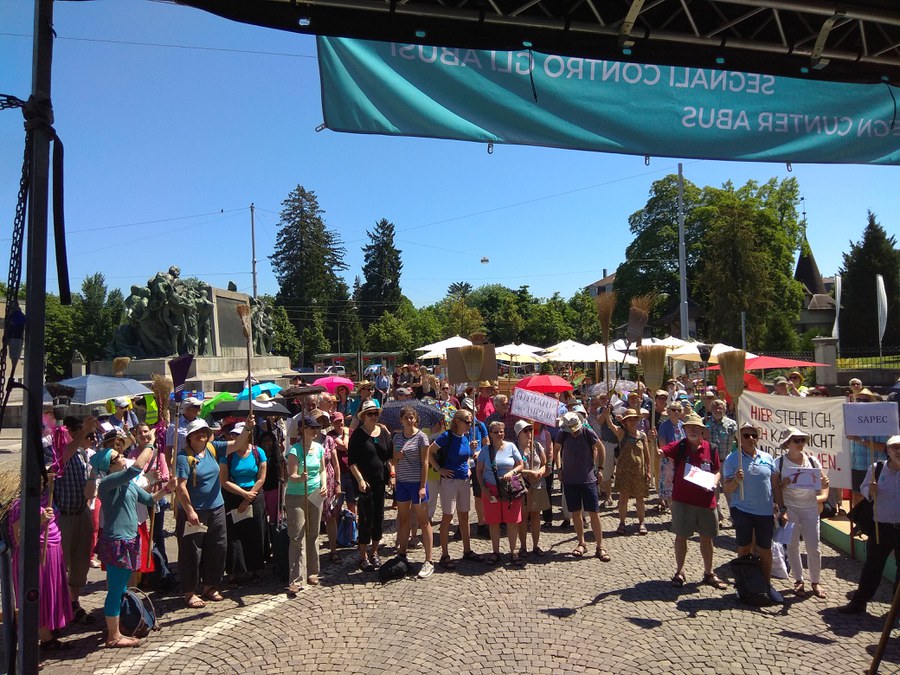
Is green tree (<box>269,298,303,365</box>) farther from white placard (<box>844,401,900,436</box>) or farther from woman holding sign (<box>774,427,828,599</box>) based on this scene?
woman holding sign (<box>774,427,828,599</box>)

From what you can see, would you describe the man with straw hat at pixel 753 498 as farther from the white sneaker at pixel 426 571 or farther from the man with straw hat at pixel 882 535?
the white sneaker at pixel 426 571

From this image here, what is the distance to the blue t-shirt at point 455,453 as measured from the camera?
24.5 ft

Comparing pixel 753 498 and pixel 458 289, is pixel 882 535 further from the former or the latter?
pixel 458 289

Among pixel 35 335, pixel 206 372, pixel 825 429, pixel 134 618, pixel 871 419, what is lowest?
pixel 134 618

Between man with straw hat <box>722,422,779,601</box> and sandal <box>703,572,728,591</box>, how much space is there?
371mm

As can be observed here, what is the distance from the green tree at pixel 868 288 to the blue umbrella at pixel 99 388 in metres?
48.6

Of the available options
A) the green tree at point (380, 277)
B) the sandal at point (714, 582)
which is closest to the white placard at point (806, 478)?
the sandal at point (714, 582)

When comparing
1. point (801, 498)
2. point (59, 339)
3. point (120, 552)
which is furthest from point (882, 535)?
point (59, 339)

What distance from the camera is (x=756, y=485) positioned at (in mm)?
6324

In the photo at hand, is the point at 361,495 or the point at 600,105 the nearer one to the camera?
the point at 600,105

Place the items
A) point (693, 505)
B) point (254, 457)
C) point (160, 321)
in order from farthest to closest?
1. point (160, 321)
2. point (254, 457)
3. point (693, 505)

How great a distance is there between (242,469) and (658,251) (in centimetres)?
4523

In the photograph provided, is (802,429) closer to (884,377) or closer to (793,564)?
(793,564)

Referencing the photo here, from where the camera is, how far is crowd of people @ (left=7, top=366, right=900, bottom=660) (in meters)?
5.79
